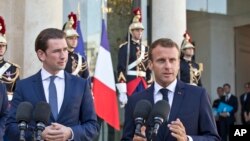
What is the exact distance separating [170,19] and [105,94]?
2489mm

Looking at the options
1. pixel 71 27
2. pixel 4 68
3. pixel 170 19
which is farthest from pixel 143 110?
pixel 170 19

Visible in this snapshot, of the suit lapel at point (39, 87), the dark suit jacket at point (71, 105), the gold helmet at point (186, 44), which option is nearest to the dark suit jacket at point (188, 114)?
the dark suit jacket at point (71, 105)

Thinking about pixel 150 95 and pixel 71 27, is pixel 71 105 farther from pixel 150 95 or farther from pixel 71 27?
pixel 71 27

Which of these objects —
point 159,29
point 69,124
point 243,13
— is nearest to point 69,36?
point 159,29

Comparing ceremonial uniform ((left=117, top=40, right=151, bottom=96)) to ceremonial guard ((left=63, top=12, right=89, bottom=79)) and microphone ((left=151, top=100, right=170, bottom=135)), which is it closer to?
ceremonial guard ((left=63, top=12, right=89, bottom=79))

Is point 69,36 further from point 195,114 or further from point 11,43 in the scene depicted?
point 195,114

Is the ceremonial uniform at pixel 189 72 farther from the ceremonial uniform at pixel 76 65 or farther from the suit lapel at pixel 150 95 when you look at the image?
the suit lapel at pixel 150 95

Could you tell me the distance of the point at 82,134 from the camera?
4.36 m

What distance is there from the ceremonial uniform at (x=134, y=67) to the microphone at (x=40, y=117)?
23.1ft

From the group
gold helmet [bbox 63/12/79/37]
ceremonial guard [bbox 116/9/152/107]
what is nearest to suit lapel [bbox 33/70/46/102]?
gold helmet [bbox 63/12/79/37]

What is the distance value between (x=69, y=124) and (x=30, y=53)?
550 cm

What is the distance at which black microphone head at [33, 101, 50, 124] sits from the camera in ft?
12.2

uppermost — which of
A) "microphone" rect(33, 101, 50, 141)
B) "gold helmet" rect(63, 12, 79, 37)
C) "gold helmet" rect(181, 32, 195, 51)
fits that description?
"gold helmet" rect(63, 12, 79, 37)

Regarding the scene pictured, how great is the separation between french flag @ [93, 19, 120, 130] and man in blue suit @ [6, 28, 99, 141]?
569 centimetres
